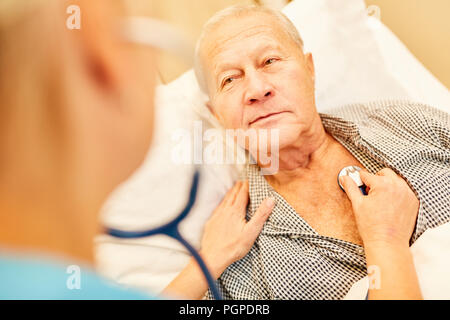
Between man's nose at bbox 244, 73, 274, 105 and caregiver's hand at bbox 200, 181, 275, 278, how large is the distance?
266mm

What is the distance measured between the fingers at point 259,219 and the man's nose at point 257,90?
266 mm

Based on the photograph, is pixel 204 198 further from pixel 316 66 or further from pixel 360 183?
pixel 316 66

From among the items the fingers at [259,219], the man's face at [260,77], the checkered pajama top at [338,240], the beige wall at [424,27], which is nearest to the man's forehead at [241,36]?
the man's face at [260,77]

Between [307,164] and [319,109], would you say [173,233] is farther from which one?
[319,109]

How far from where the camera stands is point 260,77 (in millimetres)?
948

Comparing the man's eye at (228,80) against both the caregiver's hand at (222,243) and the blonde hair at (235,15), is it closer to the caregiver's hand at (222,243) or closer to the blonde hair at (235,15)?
the blonde hair at (235,15)

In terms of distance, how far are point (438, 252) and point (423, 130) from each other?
1.18ft

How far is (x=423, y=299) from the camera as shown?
700 mm

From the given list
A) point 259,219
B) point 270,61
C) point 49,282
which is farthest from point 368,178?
point 49,282

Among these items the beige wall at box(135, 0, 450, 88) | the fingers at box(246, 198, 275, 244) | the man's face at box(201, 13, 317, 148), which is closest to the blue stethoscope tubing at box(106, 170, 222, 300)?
the fingers at box(246, 198, 275, 244)

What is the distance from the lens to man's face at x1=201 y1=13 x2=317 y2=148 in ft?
3.09

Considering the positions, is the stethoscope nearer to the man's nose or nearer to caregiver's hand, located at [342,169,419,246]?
caregiver's hand, located at [342,169,419,246]

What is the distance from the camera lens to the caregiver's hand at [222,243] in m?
0.89
